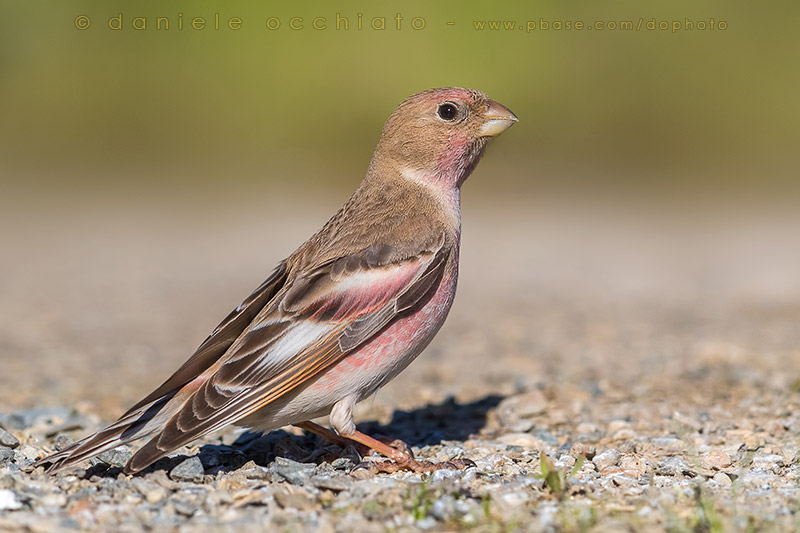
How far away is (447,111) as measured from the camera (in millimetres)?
6332

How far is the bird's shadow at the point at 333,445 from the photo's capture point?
552 cm

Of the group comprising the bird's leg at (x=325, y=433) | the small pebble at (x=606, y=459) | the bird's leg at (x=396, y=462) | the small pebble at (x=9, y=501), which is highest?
the small pebble at (x=606, y=459)

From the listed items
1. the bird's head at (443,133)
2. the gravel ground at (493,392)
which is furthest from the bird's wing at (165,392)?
the bird's head at (443,133)

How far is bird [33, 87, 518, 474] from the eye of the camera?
5059 mm

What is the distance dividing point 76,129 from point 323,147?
5.72m

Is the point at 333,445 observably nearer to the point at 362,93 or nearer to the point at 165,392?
the point at 165,392

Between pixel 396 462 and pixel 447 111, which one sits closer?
pixel 396 462

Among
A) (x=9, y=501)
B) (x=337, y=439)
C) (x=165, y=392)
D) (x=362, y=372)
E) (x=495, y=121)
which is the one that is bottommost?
(x=9, y=501)

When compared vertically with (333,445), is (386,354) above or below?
above

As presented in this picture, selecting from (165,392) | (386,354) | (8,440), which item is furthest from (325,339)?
(8,440)

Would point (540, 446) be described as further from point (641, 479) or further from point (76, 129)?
point (76, 129)

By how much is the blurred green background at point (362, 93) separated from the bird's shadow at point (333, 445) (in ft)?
47.8

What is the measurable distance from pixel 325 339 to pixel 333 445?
108cm

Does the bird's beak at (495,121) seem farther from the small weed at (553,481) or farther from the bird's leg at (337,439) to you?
the small weed at (553,481)
